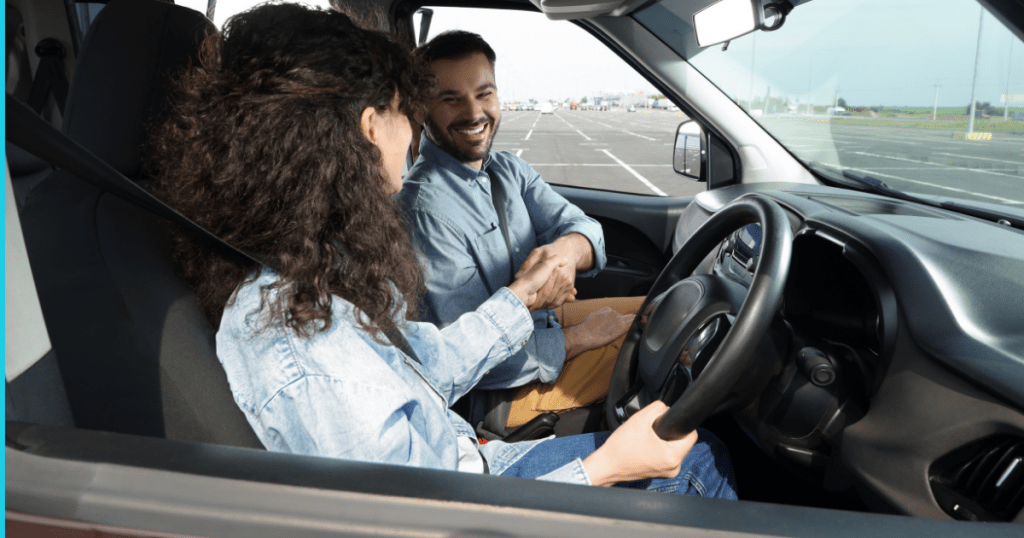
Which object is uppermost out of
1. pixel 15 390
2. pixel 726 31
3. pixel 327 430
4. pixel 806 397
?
pixel 726 31

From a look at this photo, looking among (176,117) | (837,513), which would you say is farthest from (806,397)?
(176,117)

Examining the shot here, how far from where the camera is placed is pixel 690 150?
9.24 ft

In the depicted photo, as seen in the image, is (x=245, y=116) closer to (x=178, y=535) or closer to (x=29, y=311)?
(x=29, y=311)

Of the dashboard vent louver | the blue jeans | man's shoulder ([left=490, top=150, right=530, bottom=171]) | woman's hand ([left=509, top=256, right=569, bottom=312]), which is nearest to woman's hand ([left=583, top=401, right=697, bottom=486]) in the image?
the blue jeans

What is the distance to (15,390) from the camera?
75 centimetres

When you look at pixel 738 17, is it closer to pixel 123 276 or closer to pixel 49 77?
pixel 123 276

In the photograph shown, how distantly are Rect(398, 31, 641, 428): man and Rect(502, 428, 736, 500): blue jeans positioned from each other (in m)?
0.33

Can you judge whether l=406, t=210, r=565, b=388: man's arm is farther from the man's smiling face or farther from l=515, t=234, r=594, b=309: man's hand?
the man's smiling face

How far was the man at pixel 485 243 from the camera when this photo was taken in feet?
5.98

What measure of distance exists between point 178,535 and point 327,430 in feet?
0.85

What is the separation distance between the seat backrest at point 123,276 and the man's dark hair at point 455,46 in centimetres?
86

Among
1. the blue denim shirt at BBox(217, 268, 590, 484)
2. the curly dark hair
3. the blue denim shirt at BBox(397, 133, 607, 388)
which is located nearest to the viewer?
the blue denim shirt at BBox(217, 268, 590, 484)

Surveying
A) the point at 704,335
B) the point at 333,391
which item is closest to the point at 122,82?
the point at 333,391

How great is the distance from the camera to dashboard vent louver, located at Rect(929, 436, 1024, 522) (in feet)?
3.03
